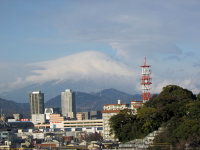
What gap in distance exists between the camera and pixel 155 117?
7844 centimetres

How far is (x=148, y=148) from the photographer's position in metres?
72.6

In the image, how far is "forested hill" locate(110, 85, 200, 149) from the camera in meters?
69.6

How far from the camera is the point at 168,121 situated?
77438 millimetres

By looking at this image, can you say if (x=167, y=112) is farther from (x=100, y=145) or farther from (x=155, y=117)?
(x=100, y=145)

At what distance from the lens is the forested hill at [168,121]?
69.6m

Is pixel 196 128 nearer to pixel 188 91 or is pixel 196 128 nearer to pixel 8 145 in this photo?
pixel 188 91

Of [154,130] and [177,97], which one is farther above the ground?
[177,97]

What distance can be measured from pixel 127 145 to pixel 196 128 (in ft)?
39.6

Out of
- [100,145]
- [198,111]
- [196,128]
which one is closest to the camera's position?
[196,128]

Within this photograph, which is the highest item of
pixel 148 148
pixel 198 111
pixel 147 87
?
pixel 147 87

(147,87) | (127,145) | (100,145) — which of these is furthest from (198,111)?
(147,87)

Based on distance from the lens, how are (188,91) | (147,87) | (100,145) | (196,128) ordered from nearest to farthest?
(196,128)
(188,91)
(100,145)
(147,87)

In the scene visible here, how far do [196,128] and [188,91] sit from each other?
69.5 feet

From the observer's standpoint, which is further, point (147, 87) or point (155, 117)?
point (147, 87)
